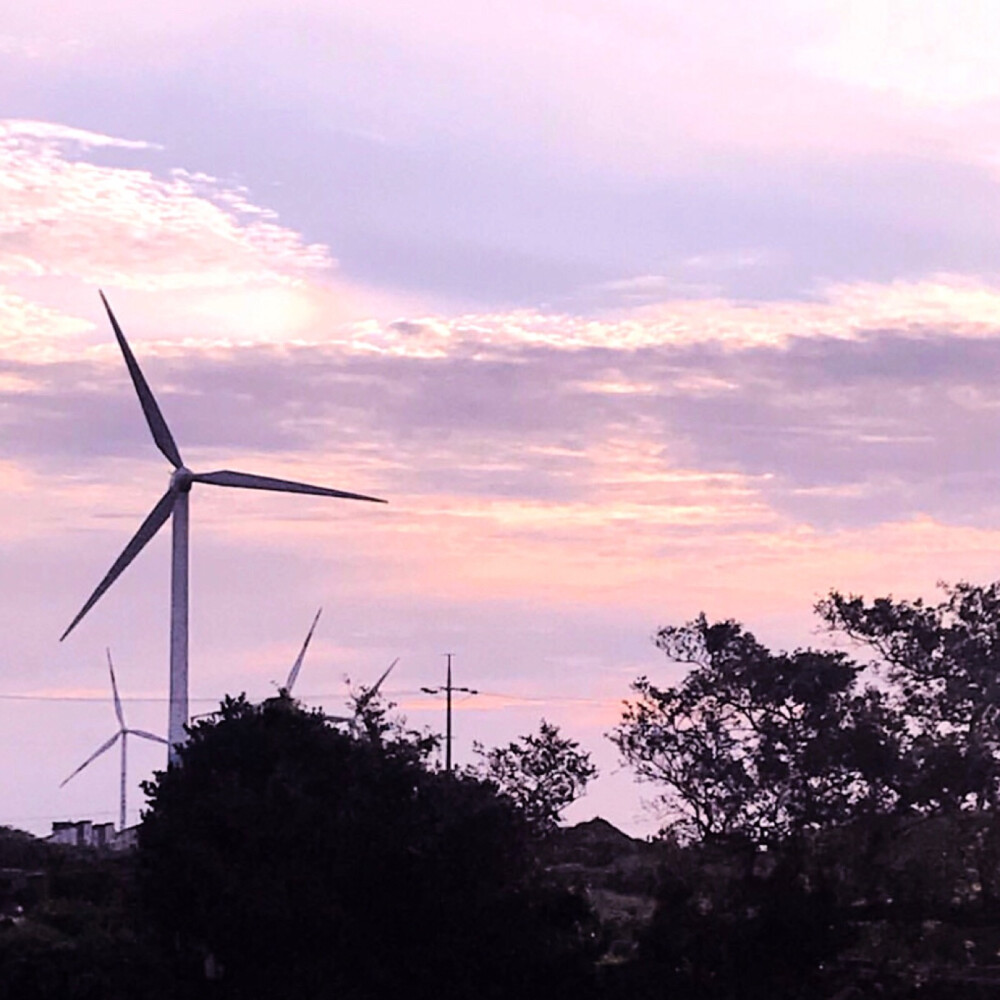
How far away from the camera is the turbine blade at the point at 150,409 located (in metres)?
48.5

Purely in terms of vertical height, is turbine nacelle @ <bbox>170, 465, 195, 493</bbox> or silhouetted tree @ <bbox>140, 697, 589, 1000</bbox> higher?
turbine nacelle @ <bbox>170, 465, 195, 493</bbox>

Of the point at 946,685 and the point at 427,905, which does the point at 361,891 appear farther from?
the point at 946,685

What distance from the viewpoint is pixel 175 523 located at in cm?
4956

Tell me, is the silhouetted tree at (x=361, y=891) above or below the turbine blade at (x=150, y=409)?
below

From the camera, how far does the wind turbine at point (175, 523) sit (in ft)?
154

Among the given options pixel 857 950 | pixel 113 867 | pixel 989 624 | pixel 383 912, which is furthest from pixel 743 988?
pixel 989 624

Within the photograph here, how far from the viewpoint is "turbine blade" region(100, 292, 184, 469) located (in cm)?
4853

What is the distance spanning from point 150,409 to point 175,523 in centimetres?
271

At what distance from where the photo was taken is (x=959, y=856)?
168 ft

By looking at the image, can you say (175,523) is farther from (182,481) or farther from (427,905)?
(427,905)

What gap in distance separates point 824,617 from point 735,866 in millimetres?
21803

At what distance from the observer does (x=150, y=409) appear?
164ft

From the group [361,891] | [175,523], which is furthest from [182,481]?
[361,891]

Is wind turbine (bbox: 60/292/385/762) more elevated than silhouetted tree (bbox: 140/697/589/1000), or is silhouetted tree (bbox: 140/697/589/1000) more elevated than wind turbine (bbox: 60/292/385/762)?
wind turbine (bbox: 60/292/385/762)
